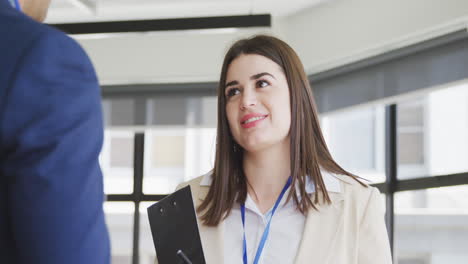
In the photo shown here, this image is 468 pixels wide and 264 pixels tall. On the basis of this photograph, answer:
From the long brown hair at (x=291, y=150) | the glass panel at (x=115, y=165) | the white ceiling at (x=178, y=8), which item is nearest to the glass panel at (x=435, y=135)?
the white ceiling at (x=178, y=8)

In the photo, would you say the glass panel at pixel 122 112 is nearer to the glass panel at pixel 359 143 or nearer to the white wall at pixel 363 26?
the white wall at pixel 363 26

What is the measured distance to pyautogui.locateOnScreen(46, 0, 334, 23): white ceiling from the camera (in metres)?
6.16

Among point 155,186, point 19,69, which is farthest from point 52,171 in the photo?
point 155,186

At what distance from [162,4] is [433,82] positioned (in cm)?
266

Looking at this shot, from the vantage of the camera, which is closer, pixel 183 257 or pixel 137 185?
pixel 183 257

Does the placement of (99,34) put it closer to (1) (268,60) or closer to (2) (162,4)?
(2) (162,4)

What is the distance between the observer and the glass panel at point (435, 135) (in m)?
5.64

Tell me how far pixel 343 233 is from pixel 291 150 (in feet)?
1.04

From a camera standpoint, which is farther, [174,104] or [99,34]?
[174,104]

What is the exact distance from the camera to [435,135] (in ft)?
20.7

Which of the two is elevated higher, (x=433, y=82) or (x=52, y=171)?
(x=433, y=82)

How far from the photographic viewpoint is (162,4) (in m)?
6.43

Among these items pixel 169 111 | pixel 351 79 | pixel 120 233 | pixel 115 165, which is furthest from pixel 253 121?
pixel 115 165

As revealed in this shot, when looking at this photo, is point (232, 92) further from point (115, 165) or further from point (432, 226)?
point (115, 165)
